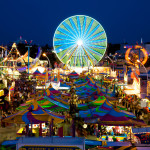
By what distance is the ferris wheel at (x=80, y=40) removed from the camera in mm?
37062

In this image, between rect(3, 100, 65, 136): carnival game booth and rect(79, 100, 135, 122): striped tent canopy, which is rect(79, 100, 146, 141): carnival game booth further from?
rect(3, 100, 65, 136): carnival game booth

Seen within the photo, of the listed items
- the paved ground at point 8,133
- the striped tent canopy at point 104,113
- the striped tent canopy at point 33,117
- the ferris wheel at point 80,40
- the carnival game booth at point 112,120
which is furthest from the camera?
the ferris wheel at point 80,40

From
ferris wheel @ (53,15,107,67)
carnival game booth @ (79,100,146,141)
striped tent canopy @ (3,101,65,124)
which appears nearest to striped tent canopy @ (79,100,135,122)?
carnival game booth @ (79,100,146,141)

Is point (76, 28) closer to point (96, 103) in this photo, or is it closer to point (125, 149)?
point (96, 103)

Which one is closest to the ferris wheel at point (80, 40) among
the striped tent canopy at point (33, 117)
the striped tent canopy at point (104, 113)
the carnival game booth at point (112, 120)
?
the carnival game booth at point (112, 120)

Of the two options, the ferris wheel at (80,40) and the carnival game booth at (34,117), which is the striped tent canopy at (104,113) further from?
the ferris wheel at (80,40)

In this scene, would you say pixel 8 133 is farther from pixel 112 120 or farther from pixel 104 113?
pixel 112 120

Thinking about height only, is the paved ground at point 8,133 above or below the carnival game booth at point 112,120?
below

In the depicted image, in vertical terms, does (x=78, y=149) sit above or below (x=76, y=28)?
below

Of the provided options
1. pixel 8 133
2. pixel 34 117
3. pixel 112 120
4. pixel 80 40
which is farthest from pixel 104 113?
pixel 80 40

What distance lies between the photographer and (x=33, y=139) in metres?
4.21

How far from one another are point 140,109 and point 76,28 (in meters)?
26.1

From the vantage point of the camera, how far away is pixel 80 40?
126 feet

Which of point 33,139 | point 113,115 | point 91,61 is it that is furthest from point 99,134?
point 91,61
